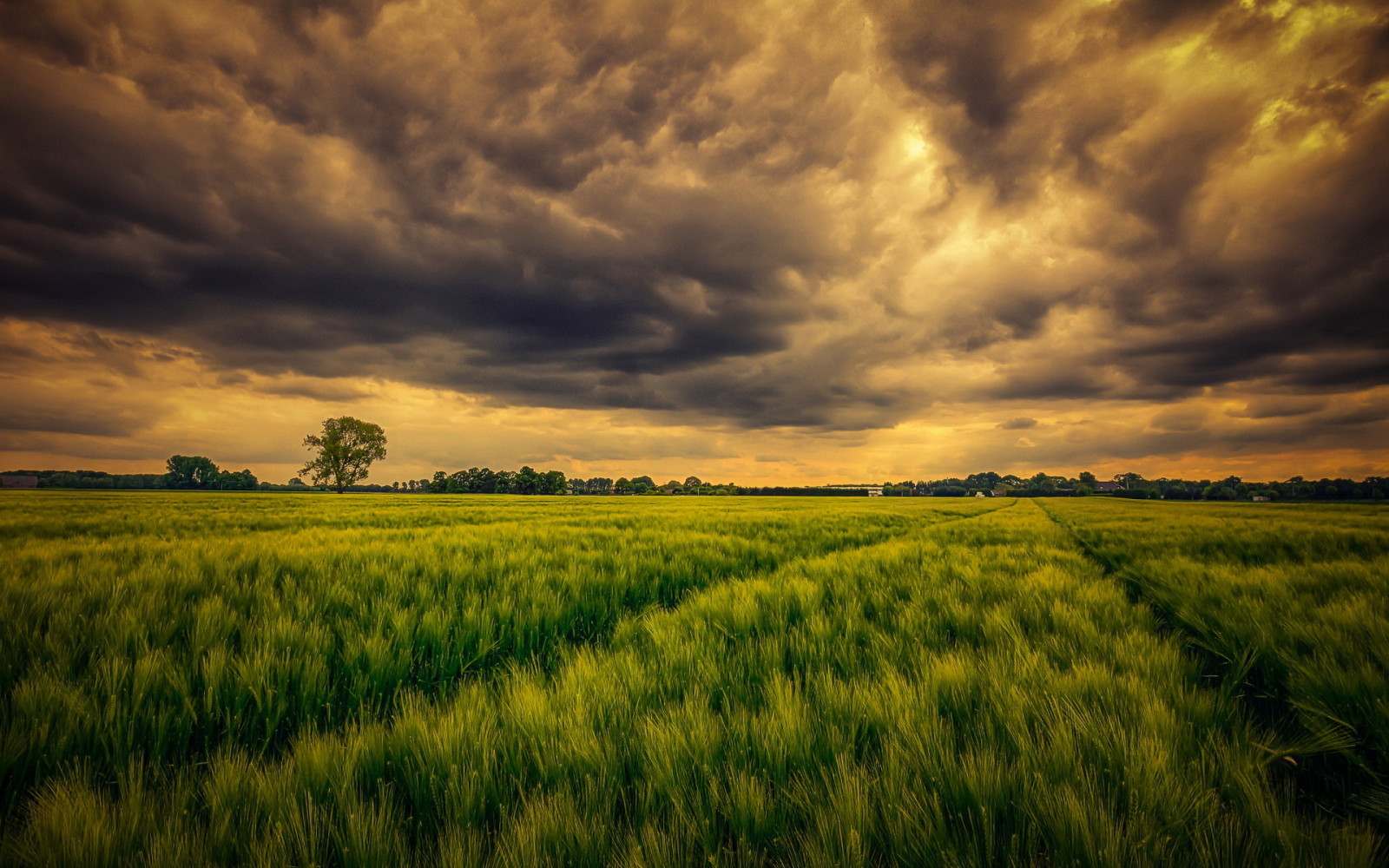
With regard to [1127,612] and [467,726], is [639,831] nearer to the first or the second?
[467,726]

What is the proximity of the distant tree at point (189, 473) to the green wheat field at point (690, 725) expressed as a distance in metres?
138

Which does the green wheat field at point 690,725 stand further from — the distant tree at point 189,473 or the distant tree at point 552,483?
the distant tree at point 189,473

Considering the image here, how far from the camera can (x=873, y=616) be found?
3.58 meters

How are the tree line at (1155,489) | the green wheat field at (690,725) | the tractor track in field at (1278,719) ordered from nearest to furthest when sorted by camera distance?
the green wheat field at (690,725), the tractor track in field at (1278,719), the tree line at (1155,489)

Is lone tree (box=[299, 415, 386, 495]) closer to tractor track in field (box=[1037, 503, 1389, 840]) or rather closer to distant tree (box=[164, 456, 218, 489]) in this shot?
distant tree (box=[164, 456, 218, 489])

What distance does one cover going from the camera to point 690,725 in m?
1.69

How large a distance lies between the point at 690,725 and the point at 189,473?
14741cm

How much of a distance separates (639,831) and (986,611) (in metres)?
2.94

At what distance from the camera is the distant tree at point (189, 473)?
101062 millimetres

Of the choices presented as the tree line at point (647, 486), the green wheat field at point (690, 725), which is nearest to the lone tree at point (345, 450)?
the tree line at point (647, 486)

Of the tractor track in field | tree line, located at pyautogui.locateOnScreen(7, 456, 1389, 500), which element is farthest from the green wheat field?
tree line, located at pyautogui.locateOnScreen(7, 456, 1389, 500)

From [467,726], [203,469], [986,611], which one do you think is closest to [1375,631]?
[986,611]

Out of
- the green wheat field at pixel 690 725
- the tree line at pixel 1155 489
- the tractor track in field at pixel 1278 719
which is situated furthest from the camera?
the tree line at pixel 1155 489

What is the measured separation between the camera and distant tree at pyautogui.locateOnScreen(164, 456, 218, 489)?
101062 mm
